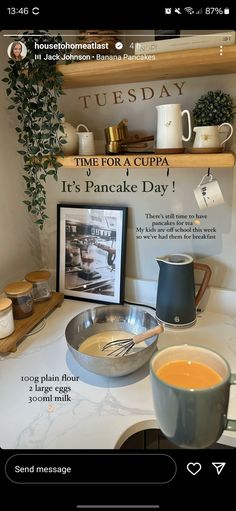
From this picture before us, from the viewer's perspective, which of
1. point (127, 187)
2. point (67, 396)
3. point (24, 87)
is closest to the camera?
point (67, 396)

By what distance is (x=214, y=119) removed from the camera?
2.55 ft

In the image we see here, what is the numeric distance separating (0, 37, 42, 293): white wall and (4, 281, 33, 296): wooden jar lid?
0.33 feet

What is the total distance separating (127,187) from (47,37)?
1.35 ft

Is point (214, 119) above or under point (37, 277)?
above

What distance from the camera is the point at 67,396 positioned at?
27.3 inches

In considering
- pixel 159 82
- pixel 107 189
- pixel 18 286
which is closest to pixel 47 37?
pixel 159 82

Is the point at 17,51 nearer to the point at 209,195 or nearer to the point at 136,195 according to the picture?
the point at 136,195

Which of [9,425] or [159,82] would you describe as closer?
[9,425]
